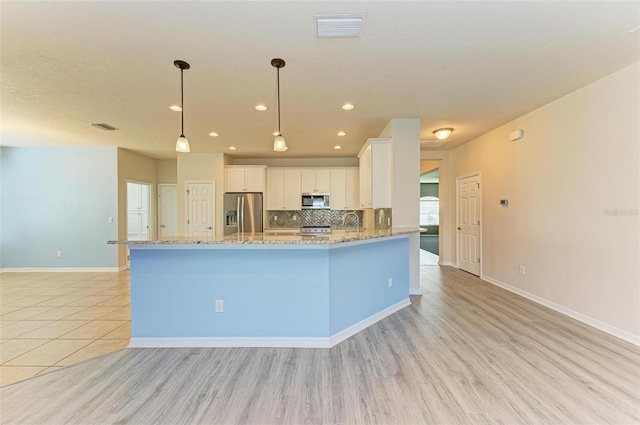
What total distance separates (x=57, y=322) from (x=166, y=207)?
14.8 ft

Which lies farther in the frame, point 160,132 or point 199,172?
point 199,172

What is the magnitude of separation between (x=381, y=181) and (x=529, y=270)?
2450 millimetres

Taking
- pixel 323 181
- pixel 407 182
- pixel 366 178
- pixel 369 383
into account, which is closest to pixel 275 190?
pixel 323 181

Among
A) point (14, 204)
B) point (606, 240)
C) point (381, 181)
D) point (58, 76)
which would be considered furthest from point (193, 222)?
point (606, 240)

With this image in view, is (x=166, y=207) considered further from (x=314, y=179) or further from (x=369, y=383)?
(x=369, y=383)

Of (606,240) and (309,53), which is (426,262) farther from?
(309,53)

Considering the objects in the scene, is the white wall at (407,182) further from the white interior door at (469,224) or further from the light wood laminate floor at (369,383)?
the white interior door at (469,224)

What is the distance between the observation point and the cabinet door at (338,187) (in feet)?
22.3

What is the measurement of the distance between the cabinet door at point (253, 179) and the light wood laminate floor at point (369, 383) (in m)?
4.44

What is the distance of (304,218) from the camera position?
709cm

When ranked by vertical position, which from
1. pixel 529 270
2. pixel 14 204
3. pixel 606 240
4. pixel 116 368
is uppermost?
pixel 14 204

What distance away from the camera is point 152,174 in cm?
729

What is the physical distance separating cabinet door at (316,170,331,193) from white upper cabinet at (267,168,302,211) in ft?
1.43

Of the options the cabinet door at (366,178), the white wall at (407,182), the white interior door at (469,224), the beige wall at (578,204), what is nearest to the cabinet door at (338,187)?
the cabinet door at (366,178)
